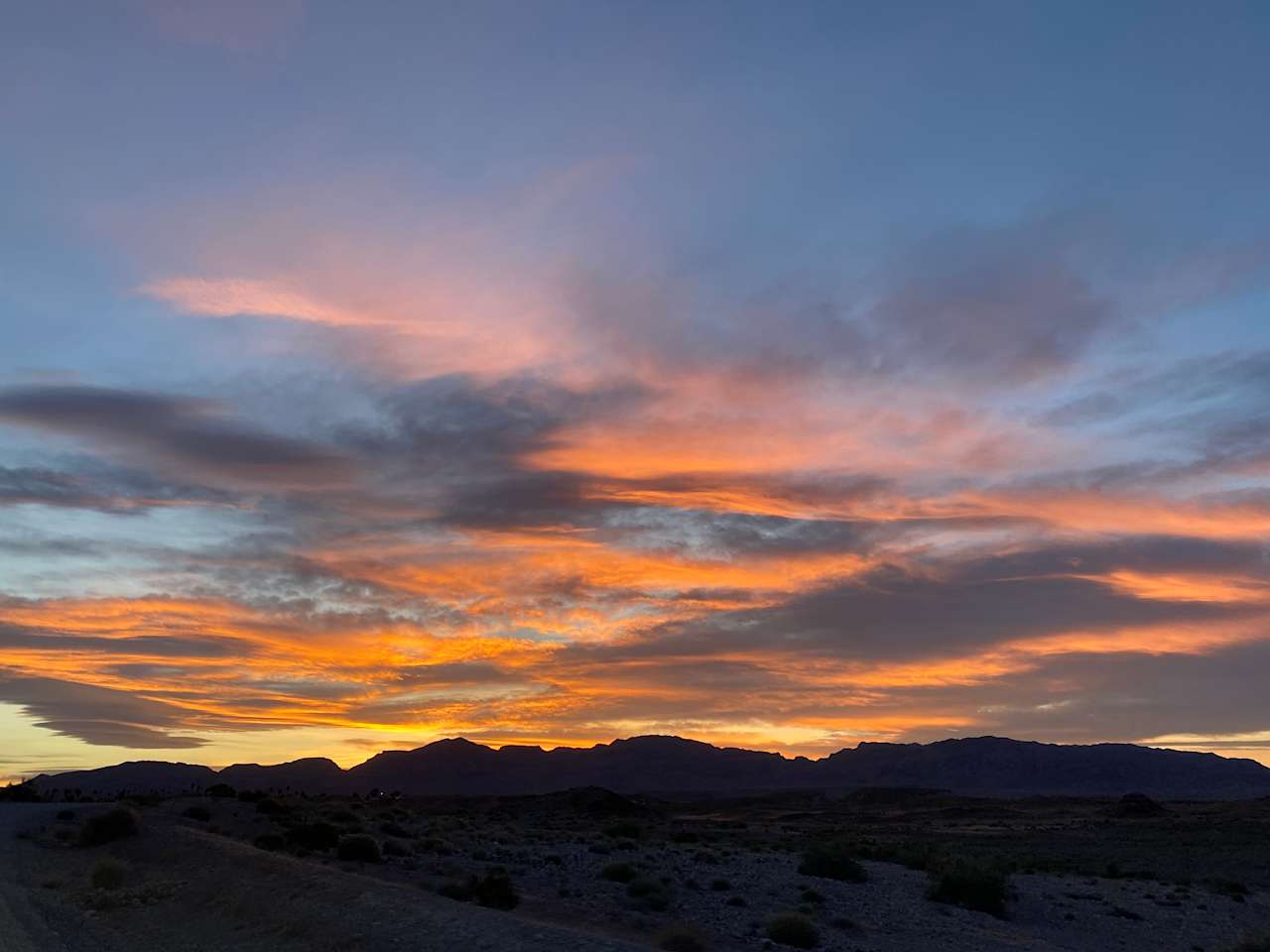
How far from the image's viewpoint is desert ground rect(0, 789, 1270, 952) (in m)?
27.1

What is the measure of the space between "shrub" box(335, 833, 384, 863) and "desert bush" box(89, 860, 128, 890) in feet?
23.8

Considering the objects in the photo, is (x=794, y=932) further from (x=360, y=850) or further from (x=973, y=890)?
(x=360, y=850)

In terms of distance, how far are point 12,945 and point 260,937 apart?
17.4 ft

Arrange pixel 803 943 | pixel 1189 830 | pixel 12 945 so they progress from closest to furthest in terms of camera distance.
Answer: pixel 12 945 → pixel 803 943 → pixel 1189 830

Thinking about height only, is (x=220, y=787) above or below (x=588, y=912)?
above

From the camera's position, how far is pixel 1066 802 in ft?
512

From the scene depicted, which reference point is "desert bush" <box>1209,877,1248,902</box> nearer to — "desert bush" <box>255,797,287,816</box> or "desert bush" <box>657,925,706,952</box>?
"desert bush" <box>657,925,706,952</box>

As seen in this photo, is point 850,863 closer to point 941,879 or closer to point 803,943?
point 941,879

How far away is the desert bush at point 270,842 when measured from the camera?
43.7 m

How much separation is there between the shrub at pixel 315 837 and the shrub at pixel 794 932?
20.5 meters

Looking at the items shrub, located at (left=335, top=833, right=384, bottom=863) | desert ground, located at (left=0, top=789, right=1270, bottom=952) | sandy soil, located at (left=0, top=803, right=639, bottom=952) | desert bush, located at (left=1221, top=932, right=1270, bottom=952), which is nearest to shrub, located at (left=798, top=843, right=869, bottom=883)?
desert ground, located at (left=0, top=789, right=1270, bottom=952)

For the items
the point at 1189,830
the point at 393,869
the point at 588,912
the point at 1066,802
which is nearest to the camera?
the point at 588,912

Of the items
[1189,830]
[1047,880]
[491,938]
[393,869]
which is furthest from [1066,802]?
[491,938]

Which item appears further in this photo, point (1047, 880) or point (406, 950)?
point (1047, 880)
